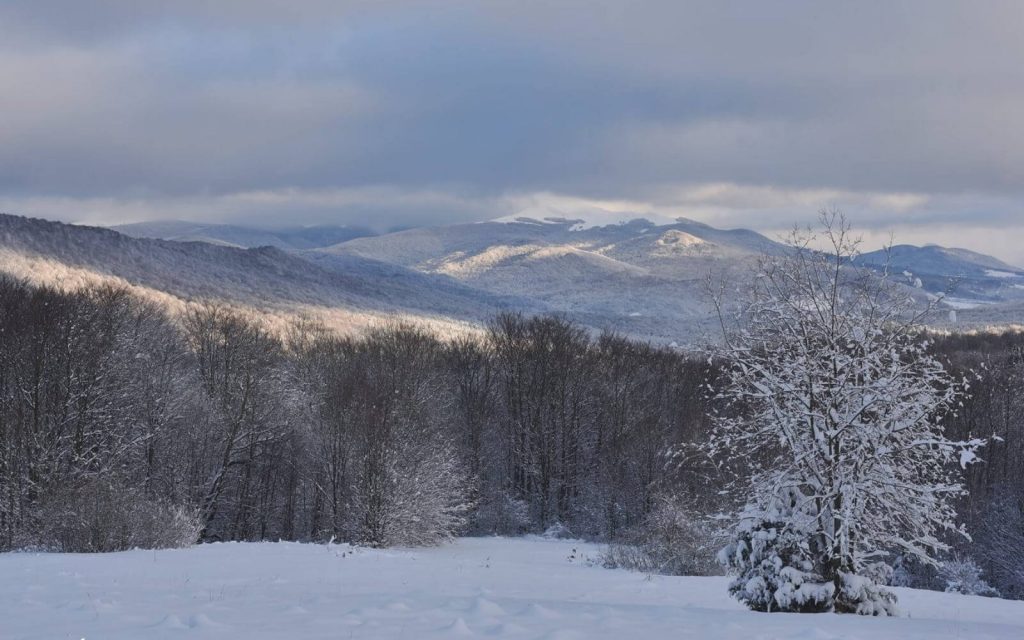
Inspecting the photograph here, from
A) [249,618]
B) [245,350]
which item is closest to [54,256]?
[245,350]

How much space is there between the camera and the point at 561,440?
54.0m

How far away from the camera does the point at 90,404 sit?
108 feet

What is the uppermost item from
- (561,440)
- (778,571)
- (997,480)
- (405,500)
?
(778,571)

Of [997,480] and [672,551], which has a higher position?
[672,551]

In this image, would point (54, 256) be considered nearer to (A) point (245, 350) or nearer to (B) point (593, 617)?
(A) point (245, 350)

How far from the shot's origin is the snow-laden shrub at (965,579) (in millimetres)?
34812

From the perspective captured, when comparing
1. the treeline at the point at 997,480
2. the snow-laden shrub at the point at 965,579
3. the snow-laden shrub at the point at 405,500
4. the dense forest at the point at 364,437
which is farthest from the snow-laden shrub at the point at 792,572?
the treeline at the point at 997,480

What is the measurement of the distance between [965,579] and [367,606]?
3276cm

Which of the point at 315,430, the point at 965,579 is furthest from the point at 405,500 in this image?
the point at 965,579

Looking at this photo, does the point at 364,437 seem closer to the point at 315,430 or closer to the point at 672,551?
the point at 315,430

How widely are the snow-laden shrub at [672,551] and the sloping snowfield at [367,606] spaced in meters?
4.53

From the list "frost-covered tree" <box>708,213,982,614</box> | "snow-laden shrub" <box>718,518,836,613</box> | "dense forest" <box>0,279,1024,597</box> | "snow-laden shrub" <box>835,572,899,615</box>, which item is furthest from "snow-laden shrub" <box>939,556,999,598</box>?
"snow-laden shrub" <box>718,518,836,613</box>

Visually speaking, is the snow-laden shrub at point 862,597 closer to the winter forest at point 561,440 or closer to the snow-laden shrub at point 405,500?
the winter forest at point 561,440

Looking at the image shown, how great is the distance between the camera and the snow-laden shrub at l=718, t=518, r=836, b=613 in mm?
12492
